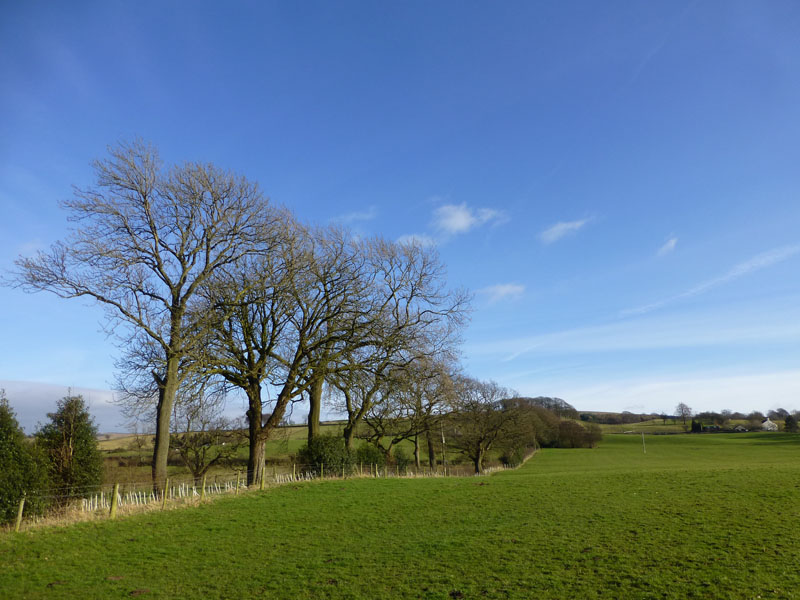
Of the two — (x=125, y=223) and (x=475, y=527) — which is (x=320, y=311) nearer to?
(x=125, y=223)

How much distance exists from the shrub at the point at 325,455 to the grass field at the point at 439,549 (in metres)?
8.85

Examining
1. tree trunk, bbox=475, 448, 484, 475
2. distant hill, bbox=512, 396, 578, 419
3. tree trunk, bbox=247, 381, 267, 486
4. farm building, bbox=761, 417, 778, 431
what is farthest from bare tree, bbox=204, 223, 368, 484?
farm building, bbox=761, 417, 778, 431

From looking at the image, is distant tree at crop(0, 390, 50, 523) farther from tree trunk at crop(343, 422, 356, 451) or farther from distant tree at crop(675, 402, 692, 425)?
distant tree at crop(675, 402, 692, 425)

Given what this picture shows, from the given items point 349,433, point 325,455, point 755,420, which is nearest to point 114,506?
point 325,455

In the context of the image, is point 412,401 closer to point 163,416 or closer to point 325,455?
point 325,455

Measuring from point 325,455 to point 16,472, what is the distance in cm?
1637

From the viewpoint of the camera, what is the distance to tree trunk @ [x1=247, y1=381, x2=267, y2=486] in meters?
25.7

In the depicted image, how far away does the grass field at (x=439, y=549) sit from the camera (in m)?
8.96

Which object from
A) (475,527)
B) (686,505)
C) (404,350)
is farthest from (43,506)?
(686,505)

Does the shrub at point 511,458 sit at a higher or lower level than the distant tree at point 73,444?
lower

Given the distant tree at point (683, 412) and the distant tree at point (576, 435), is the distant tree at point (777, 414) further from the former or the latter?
the distant tree at point (576, 435)

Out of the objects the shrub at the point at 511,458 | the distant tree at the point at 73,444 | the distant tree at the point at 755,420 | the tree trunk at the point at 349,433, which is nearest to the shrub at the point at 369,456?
the tree trunk at the point at 349,433

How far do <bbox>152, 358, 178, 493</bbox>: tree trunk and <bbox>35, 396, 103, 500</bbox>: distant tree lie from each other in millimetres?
2606

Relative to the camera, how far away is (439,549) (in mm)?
11898
